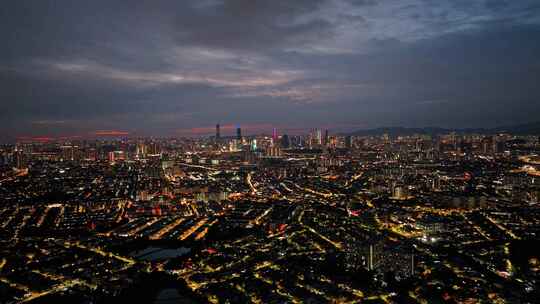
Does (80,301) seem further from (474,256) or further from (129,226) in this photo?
(474,256)

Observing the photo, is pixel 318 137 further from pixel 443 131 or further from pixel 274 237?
pixel 274 237

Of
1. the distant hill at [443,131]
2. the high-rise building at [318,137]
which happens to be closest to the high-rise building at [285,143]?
the high-rise building at [318,137]

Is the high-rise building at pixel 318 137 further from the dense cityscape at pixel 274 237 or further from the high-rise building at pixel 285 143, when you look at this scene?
the dense cityscape at pixel 274 237

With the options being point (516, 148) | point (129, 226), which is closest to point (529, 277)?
point (129, 226)

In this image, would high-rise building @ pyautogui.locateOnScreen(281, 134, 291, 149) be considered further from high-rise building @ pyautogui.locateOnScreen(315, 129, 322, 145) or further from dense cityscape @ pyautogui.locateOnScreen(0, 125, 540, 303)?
dense cityscape @ pyautogui.locateOnScreen(0, 125, 540, 303)

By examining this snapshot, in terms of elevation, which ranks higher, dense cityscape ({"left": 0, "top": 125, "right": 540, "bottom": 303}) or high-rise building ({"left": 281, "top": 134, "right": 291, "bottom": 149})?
high-rise building ({"left": 281, "top": 134, "right": 291, "bottom": 149})

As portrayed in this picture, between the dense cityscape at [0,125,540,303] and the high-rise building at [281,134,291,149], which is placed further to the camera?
the high-rise building at [281,134,291,149]

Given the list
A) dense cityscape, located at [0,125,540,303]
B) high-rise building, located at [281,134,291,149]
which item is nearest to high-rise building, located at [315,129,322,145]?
high-rise building, located at [281,134,291,149]

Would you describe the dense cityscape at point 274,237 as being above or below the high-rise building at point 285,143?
below

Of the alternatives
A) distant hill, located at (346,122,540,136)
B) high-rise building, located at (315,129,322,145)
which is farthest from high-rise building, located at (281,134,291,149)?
distant hill, located at (346,122,540,136)
